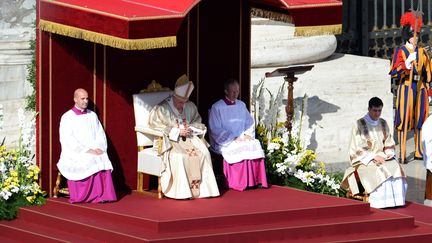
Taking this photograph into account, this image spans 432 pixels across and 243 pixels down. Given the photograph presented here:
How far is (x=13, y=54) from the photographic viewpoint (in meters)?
23.8

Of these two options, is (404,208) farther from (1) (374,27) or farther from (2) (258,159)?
(1) (374,27)

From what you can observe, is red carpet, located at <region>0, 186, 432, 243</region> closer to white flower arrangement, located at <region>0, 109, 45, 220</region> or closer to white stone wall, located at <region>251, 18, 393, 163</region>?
white flower arrangement, located at <region>0, 109, 45, 220</region>

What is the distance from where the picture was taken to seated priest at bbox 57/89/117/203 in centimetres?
1986

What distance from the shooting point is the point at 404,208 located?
69.1ft

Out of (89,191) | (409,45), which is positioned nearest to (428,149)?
(409,45)

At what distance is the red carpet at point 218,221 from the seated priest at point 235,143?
0.46m

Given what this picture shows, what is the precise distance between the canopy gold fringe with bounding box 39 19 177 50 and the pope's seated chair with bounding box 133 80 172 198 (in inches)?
50.8

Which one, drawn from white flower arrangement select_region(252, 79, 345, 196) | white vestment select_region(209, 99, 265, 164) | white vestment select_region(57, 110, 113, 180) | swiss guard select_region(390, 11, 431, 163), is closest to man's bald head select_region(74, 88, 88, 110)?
white vestment select_region(57, 110, 113, 180)

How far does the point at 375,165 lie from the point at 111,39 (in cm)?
355

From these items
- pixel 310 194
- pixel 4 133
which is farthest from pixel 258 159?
pixel 4 133

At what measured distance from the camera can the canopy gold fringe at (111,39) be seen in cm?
1909

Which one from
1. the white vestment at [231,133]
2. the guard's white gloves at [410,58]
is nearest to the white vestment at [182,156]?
the white vestment at [231,133]

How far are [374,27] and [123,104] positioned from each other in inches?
296

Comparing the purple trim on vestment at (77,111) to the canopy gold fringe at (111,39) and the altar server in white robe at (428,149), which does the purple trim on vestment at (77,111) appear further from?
the altar server in white robe at (428,149)
